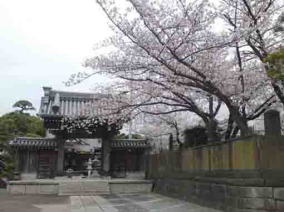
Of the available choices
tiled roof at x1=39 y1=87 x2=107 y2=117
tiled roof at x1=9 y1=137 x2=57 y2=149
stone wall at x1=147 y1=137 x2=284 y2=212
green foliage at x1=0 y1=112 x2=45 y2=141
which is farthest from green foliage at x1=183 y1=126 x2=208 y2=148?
green foliage at x1=0 y1=112 x2=45 y2=141

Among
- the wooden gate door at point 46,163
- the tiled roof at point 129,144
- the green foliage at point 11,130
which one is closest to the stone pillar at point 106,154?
the tiled roof at point 129,144

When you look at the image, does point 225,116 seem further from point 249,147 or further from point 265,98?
point 249,147

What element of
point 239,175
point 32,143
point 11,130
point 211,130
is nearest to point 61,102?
point 32,143

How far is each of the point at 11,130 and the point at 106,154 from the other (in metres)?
13.7

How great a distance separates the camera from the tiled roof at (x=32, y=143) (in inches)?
909

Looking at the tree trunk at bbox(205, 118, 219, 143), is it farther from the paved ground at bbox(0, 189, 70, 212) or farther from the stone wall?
the paved ground at bbox(0, 189, 70, 212)

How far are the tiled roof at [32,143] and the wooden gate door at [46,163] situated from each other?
64 centimetres

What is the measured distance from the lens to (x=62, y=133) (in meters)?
23.5

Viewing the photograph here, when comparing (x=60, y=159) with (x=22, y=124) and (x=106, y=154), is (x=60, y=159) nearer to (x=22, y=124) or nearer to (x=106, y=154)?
(x=106, y=154)

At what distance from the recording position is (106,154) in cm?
2403

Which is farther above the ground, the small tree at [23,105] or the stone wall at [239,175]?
the small tree at [23,105]

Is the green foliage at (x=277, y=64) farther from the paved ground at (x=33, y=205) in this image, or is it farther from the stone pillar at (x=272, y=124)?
the paved ground at (x=33, y=205)

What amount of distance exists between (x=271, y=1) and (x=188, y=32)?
2949mm

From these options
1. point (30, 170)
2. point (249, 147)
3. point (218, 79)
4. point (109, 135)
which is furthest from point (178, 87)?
point (30, 170)
